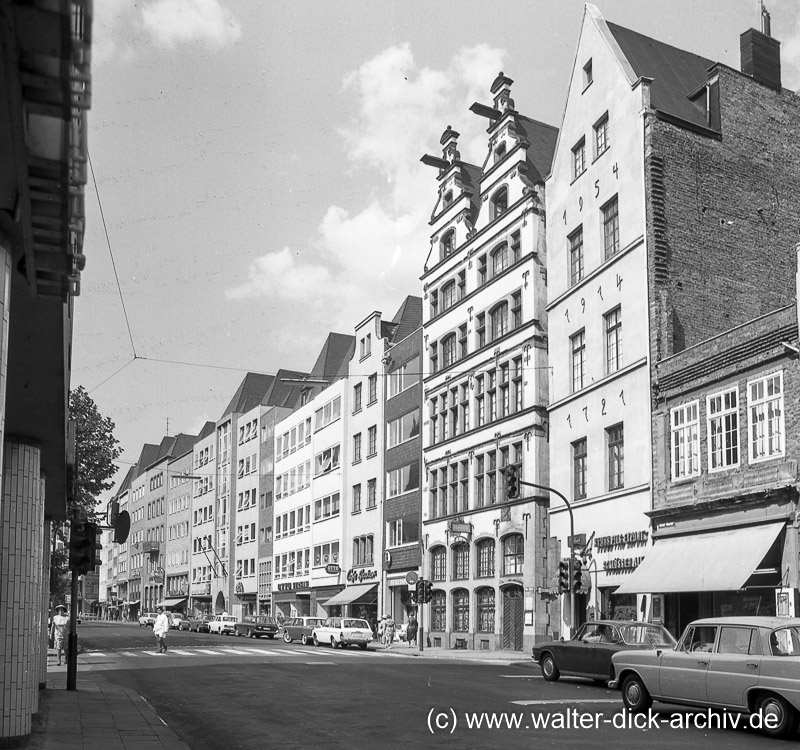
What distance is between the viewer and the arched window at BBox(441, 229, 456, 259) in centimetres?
5412

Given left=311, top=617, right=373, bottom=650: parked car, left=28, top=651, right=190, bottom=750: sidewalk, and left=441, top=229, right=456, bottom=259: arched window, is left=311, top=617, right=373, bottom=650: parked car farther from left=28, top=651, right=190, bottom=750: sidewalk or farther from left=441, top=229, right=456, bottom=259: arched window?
left=28, top=651, right=190, bottom=750: sidewalk

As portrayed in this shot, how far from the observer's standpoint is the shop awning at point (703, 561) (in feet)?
91.0

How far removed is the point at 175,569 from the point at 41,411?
107 m

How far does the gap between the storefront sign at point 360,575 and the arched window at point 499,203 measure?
21.8 meters

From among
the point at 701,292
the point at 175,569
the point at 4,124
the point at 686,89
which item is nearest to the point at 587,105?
the point at 686,89

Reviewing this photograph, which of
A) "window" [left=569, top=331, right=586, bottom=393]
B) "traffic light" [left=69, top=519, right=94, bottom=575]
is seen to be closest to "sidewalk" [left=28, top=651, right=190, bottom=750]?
"traffic light" [left=69, top=519, right=94, bottom=575]

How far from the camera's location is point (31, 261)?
734cm

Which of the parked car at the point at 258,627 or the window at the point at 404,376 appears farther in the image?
the parked car at the point at 258,627

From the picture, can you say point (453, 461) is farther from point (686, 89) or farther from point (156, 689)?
point (156, 689)

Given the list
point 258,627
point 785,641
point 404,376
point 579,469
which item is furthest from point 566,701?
point 258,627

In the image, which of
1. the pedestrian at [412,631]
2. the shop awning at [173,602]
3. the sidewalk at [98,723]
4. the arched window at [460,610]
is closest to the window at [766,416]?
the sidewalk at [98,723]

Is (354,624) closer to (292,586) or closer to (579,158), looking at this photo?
(579,158)

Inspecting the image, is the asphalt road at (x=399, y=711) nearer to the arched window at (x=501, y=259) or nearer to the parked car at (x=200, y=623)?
the arched window at (x=501, y=259)

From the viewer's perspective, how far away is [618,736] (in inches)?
542
